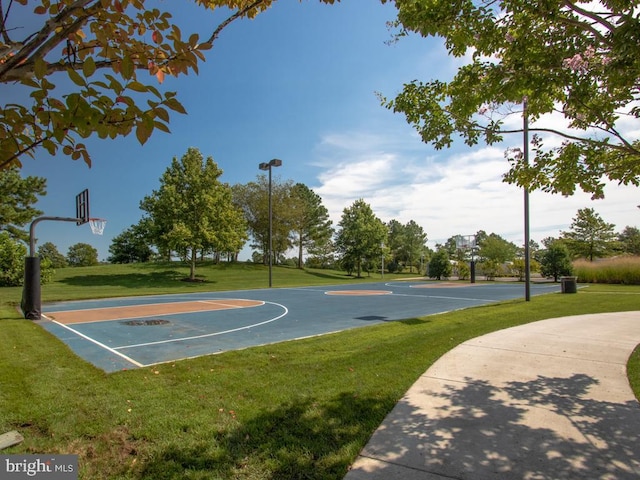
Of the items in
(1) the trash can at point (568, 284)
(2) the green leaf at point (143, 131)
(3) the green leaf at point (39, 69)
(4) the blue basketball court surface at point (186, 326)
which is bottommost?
(4) the blue basketball court surface at point (186, 326)

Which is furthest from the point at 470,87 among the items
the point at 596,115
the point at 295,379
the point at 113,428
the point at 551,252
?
the point at 551,252

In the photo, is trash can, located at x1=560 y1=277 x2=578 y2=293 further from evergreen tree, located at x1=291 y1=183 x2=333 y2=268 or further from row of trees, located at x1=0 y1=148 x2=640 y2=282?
evergreen tree, located at x1=291 y1=183 x2=333 y2=268

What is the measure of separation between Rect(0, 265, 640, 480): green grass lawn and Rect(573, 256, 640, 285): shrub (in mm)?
27844

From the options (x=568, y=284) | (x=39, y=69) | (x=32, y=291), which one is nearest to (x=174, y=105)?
(x=39, y=69)

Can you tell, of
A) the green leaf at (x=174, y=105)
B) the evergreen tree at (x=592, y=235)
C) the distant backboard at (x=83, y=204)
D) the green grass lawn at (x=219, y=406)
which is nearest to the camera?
the green leaf at (x=174, y=105)

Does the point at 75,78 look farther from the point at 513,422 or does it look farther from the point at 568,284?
the point at 568,284

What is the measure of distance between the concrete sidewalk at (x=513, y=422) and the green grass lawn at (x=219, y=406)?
0.90 feet

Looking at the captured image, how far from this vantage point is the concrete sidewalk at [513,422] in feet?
9.70

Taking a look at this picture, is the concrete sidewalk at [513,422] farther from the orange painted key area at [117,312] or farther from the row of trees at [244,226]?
the row of trees at [244,226]

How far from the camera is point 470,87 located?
4645mm

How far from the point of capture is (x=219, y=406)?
4.26 meters

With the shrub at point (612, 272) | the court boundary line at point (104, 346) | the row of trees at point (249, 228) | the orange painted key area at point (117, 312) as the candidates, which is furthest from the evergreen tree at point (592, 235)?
the court boundary line at point (104, 346)

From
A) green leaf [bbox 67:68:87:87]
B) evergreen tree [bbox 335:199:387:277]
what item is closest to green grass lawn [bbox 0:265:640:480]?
green leaf [bbox 67:68:87:87]

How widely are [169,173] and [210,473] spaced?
121 ft
